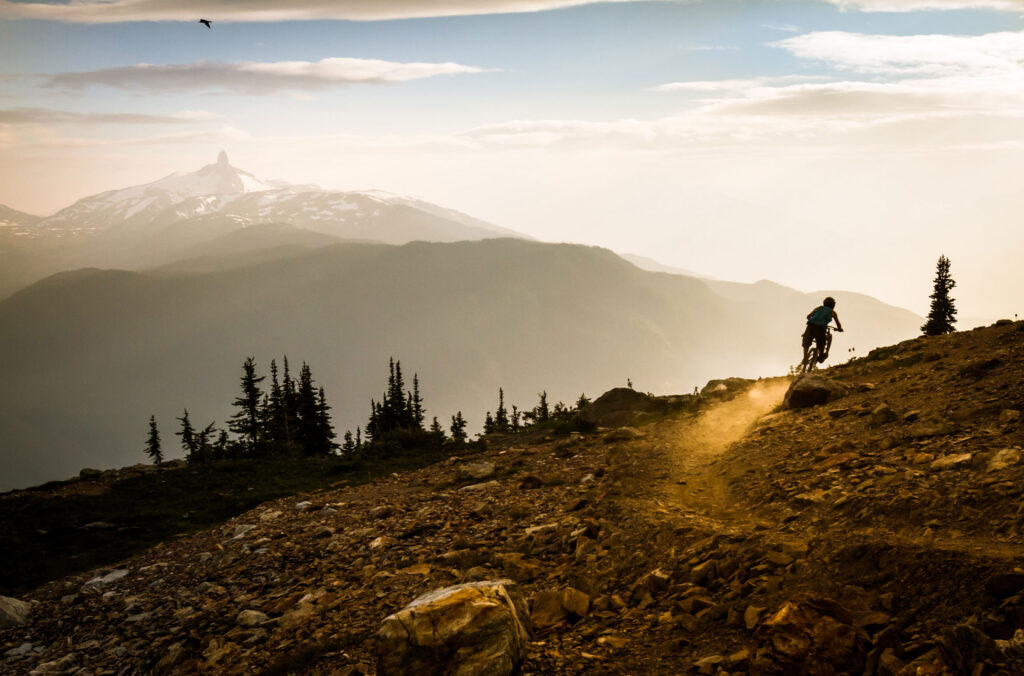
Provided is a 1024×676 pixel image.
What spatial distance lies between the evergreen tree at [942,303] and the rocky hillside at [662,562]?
119 ft

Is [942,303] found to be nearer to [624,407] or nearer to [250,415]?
[624,407]

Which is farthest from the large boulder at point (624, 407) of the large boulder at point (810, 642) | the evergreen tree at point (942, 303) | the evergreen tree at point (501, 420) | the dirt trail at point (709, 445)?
the evergreen tree at point (942, 303)

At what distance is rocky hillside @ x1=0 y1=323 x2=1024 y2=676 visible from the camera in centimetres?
630

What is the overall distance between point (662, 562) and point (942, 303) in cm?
5319

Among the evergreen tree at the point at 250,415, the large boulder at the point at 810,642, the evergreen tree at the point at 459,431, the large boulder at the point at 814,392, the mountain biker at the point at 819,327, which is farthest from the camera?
the evergreen tree at the point at 250,415

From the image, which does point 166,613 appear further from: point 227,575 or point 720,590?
point 720,590

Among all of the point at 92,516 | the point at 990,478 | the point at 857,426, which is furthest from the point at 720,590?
the point at 92,516

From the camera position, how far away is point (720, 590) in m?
7.72

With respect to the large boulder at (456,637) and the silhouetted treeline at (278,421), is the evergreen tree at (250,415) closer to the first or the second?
the silhouetted treeline at (278,421)

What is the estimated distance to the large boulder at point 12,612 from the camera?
14.5m

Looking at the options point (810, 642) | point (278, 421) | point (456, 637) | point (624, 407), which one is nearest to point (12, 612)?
point (456, 637)

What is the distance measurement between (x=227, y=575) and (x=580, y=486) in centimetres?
898

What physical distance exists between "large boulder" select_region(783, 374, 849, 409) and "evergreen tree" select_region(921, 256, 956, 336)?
131 ft

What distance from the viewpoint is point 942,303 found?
1946 inches
